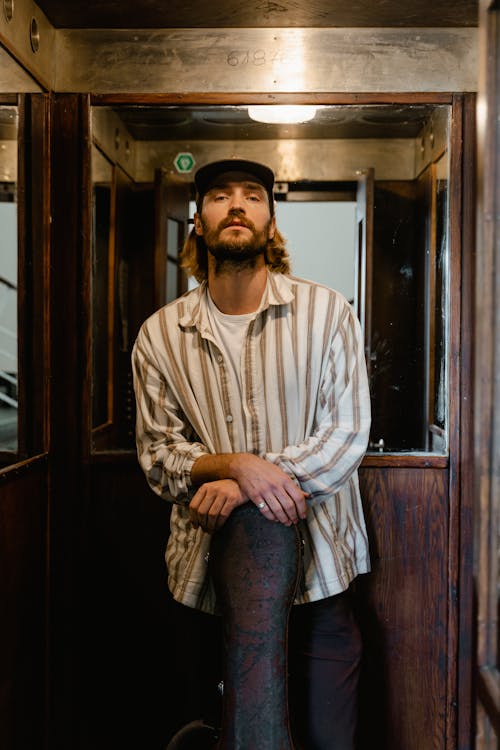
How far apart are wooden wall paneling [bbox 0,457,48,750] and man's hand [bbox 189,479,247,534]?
59 cm

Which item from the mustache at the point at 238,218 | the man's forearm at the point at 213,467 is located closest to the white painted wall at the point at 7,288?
the mustache at the point at 238,218

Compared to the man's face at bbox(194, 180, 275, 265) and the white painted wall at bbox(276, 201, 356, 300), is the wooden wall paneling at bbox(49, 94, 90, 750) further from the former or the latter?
the white painted wall at bbox(276, 201, 356, 300)

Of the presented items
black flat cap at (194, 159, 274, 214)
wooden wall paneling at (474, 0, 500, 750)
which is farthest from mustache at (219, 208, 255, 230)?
wooden wall paneling at (474, 0, 500, 750)

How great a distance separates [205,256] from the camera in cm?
252

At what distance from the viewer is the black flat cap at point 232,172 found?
230 centimetres

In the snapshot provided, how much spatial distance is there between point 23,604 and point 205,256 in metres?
1.19

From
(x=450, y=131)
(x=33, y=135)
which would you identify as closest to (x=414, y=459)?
(x=450, y=131)

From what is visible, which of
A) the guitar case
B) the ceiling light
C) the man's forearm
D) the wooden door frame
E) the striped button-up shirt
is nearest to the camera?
the guitar case

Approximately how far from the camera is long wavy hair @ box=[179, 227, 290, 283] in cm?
248

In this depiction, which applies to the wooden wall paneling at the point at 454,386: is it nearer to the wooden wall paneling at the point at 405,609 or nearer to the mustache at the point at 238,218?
the wooden wall paneling at the point at 405,609

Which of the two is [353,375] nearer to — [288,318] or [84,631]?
[288,318]

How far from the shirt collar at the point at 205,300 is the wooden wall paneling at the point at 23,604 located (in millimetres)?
659

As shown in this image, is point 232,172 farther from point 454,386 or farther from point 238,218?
point 454,386

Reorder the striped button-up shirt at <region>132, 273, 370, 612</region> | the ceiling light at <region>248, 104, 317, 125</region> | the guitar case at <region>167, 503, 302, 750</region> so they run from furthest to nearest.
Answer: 1. the ceiling light at <region>248, 104, 317, 125</region>
2. the striped button-up shirt at <region>132, 273, 370, 612</region>
3. the guitar case at <region>167, 503, 302, 750</region>
